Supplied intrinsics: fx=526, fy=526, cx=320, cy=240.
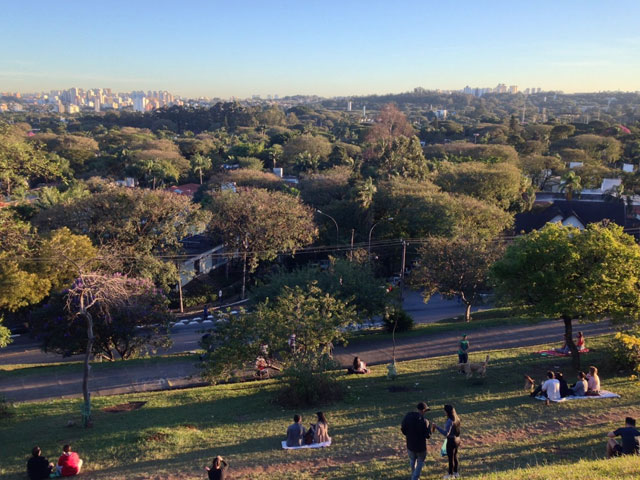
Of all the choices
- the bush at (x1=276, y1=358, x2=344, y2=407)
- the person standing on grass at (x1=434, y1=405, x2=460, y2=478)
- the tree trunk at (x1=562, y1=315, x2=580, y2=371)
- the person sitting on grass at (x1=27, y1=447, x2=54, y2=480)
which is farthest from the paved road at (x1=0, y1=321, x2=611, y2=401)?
the person standing on grass at (x1=434, y1=405, x2=460, y2=478)

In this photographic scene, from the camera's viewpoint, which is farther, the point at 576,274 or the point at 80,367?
the point at 80,367

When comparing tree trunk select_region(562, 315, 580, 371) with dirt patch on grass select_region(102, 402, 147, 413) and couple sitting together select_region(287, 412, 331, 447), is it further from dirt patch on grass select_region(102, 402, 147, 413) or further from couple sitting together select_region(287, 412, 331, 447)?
dirt patch on grass select_region(102, 402, 147, 413)

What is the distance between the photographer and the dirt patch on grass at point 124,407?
1309 cm

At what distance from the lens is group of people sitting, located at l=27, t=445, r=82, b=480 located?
8.50 meters

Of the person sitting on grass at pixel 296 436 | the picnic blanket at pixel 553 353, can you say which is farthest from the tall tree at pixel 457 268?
the person sitting on grass at pixel 296 436

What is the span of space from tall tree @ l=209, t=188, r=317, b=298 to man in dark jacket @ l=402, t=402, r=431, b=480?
2284 centimetres

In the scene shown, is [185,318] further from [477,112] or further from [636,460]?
[477,112]

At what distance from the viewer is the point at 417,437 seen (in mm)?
7285

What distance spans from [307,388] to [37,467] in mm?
5957

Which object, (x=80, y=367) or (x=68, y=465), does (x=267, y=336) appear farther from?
(x=80, y=367)

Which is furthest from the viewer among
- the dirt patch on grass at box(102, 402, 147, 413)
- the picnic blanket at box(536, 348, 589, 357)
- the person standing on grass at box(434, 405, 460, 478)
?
the picnic blanket at box(536, 348, 589, 357)

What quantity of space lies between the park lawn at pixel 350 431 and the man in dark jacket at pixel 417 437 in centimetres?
50

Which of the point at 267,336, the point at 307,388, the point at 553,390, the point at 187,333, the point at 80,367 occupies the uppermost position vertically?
the point at 553,390

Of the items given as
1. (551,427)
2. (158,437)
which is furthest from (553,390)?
(158,437)
